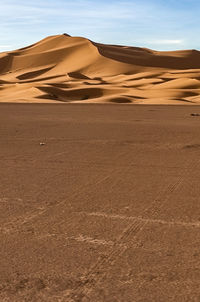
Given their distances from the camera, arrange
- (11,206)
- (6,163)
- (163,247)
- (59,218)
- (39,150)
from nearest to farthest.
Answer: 1. (163,247)
2. (59,218)
3. (11,206)
4. (6,163)
5. (39,150)

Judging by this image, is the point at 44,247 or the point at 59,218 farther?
the point at 59,218

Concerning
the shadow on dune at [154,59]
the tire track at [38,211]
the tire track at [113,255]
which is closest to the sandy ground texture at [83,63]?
the shadow on dune at [154,59]

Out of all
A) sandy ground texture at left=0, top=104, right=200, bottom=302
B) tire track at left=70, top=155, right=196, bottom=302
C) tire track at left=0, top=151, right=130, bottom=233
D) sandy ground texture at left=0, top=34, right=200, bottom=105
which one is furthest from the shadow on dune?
tire track at left=70, top=155, right=196, bottom=302

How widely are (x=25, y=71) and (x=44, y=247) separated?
91.5 meters

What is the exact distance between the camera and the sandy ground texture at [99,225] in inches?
147

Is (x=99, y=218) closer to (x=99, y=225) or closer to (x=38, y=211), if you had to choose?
(x=99, y=225)

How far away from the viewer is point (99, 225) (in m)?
5.25

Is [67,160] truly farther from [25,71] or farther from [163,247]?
[25,71]

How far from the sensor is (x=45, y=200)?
6312 mm

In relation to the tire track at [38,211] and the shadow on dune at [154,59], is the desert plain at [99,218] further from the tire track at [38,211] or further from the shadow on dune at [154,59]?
the shadow on dune at [154,59]

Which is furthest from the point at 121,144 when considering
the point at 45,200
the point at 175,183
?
the point at 45,200

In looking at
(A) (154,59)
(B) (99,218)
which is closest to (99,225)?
(B) (99,218)

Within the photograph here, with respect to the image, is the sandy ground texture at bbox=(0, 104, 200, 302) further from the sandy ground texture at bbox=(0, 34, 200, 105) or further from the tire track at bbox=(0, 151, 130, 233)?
the sandy ground texture at bbox=(0, 34, 200, 105)

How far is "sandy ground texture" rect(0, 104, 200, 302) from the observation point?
3.72 metres
